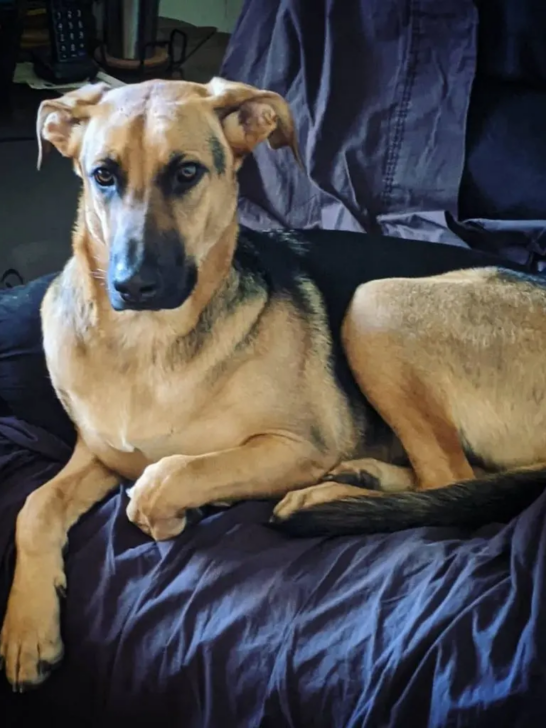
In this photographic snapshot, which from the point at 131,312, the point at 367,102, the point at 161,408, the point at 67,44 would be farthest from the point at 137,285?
the point at 67,44

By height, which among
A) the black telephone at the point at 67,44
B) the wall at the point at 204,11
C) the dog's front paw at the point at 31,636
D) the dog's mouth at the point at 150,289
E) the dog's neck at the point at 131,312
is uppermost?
the wall at the point at 204,11

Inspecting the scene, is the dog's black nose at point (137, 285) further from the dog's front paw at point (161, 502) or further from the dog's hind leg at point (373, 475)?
the dog's hind leg at point (373, 475)

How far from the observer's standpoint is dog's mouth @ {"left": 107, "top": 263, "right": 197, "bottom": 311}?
4.72 ft

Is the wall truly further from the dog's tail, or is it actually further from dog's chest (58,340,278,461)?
the dog's tail

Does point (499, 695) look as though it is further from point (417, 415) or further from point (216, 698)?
point (417, 415)

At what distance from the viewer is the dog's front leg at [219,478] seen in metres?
1.53

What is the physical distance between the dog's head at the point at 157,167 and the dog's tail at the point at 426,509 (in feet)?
1.58

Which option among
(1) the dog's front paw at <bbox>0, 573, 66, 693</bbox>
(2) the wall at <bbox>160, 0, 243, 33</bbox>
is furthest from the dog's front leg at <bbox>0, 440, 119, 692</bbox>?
(2) the wall at <bbox>160, 0, 243, 33</bbox>

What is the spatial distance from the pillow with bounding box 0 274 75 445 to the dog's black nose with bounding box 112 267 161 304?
0.53m

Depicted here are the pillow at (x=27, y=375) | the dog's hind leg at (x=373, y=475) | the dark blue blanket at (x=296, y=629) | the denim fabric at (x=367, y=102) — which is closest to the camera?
the dark blue blanket at (x=296, y=629)

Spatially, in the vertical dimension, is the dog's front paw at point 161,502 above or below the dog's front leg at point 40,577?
above

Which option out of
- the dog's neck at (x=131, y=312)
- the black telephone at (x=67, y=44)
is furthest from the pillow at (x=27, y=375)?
the black telephone at (x=67, y=44)

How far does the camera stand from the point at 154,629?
142 centimetres

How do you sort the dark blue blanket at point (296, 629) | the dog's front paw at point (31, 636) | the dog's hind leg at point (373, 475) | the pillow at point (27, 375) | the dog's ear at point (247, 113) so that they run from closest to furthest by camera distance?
the dark blue blanket at point (296, 629), the dog's front paw at point (31, 636), the dog's ear at point (247, 113), the dog's hind leg at point (373, 475), the pillow at point (27, 375)
